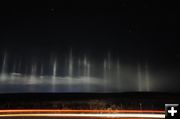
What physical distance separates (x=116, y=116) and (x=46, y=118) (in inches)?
312

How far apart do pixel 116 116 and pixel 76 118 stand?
180 inches

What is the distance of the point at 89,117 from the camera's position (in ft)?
97.6

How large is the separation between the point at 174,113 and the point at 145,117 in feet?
83.1

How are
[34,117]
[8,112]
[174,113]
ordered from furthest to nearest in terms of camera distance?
[8,112]
[34,117]
[174,113]

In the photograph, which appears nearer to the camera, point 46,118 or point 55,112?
point 46,118

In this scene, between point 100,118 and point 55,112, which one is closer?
point 100,118

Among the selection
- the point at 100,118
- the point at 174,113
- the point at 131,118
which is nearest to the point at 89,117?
the point at 100,118

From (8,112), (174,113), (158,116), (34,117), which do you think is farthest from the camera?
(8,112)

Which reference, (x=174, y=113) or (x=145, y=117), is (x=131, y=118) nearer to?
(x=145, y=117)

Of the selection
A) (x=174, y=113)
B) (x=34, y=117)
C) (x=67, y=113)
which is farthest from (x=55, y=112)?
(x=174, y=113)

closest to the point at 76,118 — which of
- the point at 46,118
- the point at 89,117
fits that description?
the point at 89,117

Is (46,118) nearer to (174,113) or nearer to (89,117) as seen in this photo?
(89,117)

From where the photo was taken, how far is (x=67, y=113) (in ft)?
112

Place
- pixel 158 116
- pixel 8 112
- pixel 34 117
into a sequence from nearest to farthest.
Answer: pixel 158 116
pixel 34 117
pixel 8 112
